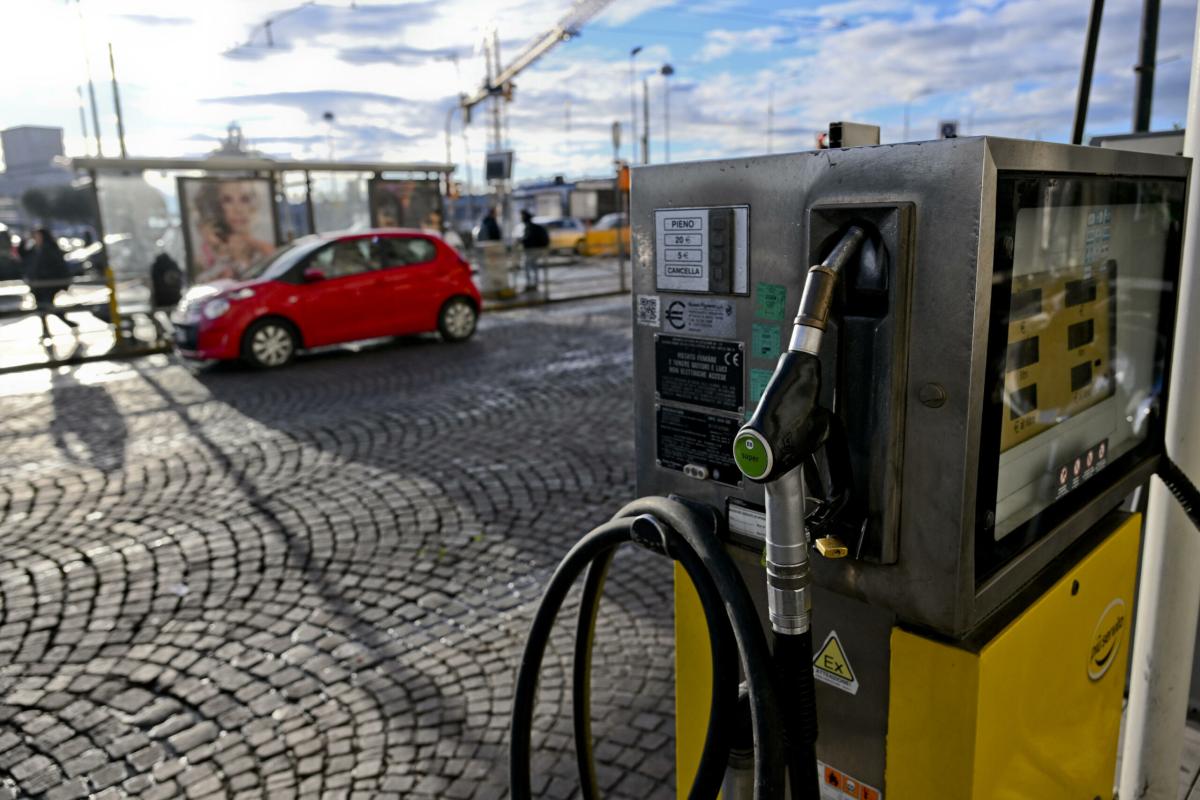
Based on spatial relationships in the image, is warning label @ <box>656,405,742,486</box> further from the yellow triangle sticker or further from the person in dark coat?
the person in dark coat

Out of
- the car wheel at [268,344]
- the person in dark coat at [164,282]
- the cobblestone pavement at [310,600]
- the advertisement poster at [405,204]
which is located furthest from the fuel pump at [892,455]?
the advertisement poster at [405,204]

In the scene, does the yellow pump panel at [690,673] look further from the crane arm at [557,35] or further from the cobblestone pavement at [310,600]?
the crane arm at [557,35]

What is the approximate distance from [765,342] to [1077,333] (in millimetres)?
715

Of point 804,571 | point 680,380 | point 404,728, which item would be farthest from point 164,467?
point 804,571

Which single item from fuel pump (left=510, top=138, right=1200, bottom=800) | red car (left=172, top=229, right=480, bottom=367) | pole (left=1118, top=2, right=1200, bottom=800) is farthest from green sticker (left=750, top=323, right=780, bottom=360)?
red car (left=172, top=229, right=480, bottom=367)

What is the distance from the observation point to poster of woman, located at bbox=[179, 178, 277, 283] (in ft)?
48.7

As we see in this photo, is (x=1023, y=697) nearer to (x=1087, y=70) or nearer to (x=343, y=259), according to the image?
(x=1087, y=70)

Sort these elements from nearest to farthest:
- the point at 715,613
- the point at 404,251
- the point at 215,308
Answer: the point at 715,613 → the point at 215,308 → the point at 404,251

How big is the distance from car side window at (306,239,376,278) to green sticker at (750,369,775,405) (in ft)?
34.8

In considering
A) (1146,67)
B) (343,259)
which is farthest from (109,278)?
(1146,67)

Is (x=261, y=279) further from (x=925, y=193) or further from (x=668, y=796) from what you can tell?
(x=925, y=193)

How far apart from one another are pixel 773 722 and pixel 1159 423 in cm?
147

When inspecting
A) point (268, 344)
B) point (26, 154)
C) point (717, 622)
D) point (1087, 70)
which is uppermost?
point (26, 154)

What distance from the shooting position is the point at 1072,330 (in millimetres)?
1875
